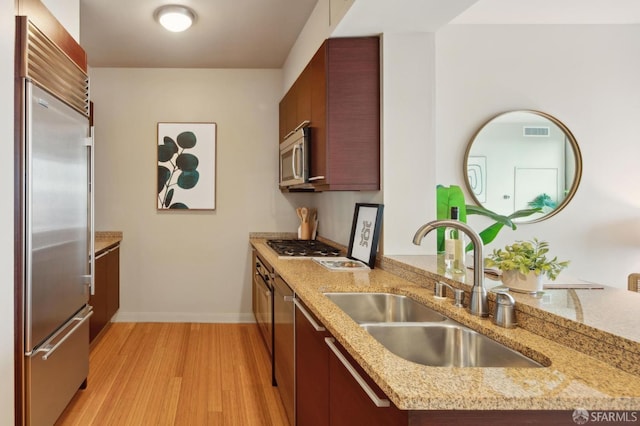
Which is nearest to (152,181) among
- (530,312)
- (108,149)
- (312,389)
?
(108,149)

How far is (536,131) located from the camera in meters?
3.24

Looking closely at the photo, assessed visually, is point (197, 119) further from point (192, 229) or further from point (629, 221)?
point (629, 221)

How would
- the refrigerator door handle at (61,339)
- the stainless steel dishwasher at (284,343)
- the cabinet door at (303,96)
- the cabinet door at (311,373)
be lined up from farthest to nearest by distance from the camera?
the cabinet door at (303,96) → the stainless steel dishwasher at (284,343) → the refrigerator door handle at (61,339) → the cabinet door at (311,373)

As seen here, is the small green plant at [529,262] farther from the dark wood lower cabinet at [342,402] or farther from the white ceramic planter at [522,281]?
the dark wood lower cabinet at [342,402]

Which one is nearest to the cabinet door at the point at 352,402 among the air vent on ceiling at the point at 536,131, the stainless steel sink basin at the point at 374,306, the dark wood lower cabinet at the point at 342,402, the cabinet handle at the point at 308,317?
the dark wood lower cabinet at the point at 342,402

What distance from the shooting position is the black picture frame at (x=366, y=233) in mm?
2602

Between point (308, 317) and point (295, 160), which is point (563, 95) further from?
point (308, 317)

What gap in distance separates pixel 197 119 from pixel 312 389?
3511 mm

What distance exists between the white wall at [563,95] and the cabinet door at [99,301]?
2.88m

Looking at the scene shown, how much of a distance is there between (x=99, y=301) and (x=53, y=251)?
1.71 m

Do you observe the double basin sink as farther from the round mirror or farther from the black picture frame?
the round mirror

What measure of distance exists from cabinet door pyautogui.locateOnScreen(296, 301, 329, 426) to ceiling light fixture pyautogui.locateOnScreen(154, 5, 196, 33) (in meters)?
2.31

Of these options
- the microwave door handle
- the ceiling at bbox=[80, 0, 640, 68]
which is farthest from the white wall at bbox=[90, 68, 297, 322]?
the microwave door handle

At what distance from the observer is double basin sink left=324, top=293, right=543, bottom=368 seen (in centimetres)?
132
